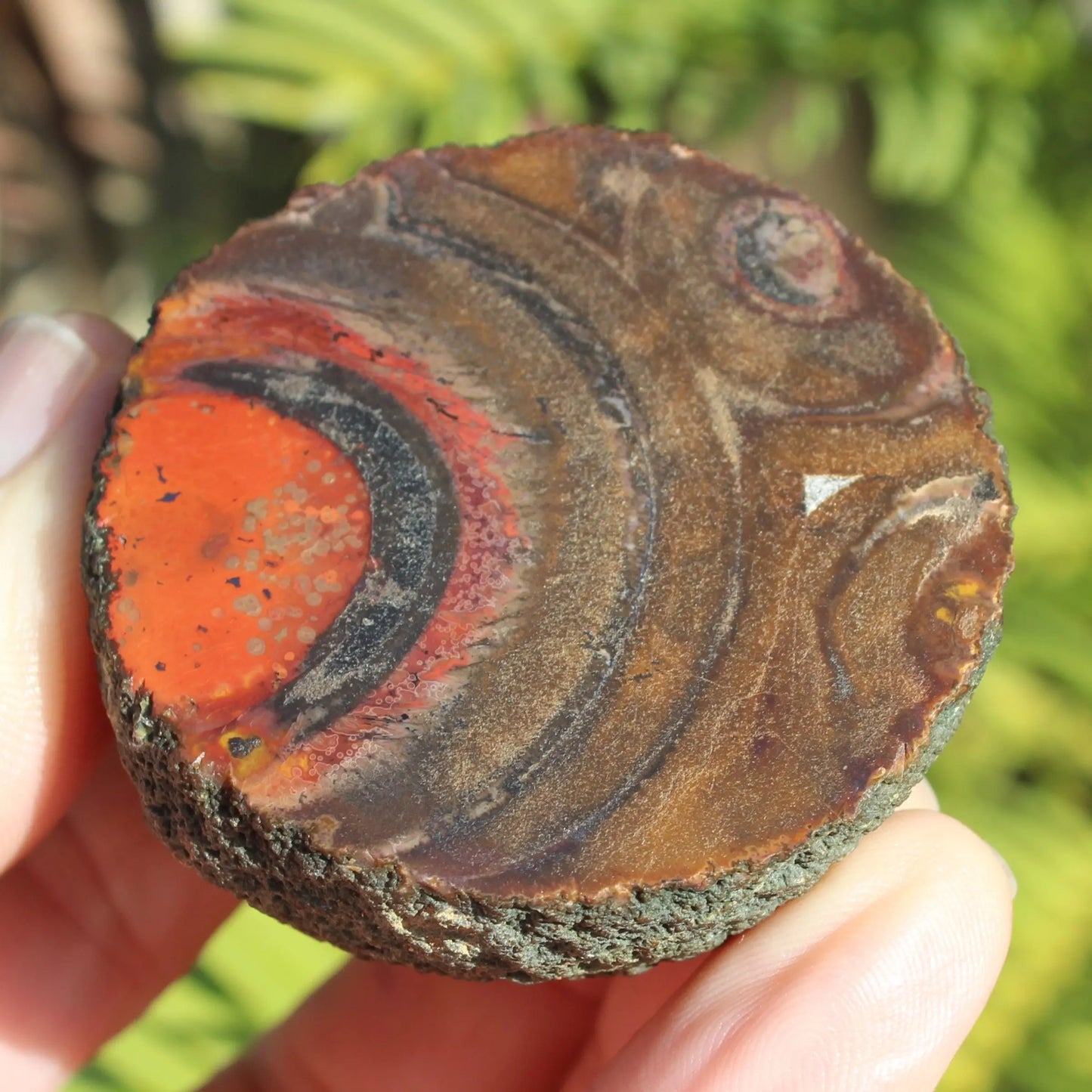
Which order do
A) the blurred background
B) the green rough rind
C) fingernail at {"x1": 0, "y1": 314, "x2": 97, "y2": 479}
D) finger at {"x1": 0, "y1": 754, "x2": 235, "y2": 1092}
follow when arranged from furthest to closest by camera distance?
the blurred background < finger at {"x1": 0, "y1": 754, "x2": 235, "y2": 1092} < fingernail at {"x1": 0, "y1": 314, "x2": 97, "y2": 479} < the green rough rind

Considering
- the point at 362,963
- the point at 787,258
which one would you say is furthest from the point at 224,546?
the point at 362,963

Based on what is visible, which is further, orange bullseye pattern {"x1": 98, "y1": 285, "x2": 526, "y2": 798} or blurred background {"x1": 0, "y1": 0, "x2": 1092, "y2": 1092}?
blurred background {"x1": 0, "y1": 0, "x2": 1092, "y2": 1092}

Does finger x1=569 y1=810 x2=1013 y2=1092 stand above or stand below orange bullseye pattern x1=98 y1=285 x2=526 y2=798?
below

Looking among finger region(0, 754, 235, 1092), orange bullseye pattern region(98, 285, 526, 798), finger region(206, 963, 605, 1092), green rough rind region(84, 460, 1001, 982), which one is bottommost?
finger region(206, 963, 605, 1092)

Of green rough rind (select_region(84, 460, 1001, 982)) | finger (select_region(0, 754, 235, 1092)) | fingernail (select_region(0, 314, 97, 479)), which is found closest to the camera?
green rough rind (select_region(84, 460, 1001, 982))

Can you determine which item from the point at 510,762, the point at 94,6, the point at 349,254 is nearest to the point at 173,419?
the point at 349,254

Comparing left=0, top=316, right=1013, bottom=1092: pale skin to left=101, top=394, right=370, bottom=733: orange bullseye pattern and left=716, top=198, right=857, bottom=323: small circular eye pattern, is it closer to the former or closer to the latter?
left=101, top=394, right=370, bottom=733: orange bullseye pattern

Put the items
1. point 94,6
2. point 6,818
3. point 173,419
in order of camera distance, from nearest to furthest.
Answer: point 173,419
point 6,818
point 94,6

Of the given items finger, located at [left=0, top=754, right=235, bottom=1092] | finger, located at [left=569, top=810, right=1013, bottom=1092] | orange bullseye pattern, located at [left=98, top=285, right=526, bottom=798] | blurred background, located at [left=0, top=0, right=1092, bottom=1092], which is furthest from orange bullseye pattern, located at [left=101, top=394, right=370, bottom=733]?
blurred background, located at [left=0, top=0, right=1092, bottom=1092]

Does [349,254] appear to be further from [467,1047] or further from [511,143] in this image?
[467,1047]
